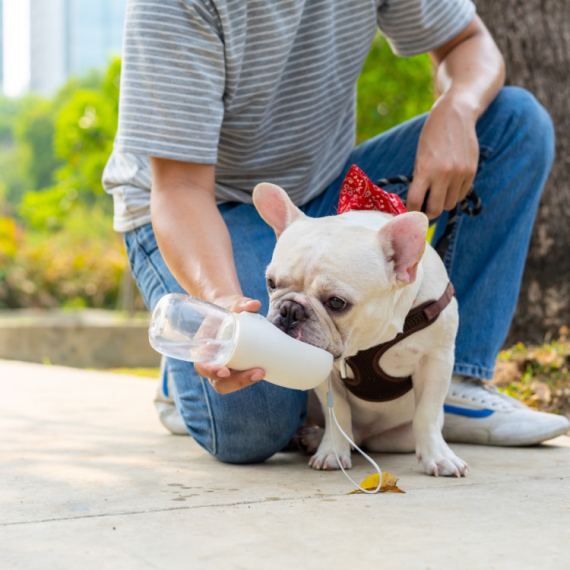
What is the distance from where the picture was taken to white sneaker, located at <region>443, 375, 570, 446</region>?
85.2 inches

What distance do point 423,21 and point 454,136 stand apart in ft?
1.94

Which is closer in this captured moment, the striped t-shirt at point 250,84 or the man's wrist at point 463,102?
the striped t-shirt at point 250,84

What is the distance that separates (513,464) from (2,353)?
540 centimetres

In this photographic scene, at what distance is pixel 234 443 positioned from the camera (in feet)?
6.61

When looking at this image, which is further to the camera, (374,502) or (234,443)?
(234,443)

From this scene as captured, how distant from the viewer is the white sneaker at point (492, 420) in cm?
216

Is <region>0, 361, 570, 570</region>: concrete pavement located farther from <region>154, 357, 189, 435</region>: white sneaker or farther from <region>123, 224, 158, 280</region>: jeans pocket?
<region>123, 224, 158, 280</region>: jeans pocket

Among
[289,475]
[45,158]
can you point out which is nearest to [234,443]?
[289,475]

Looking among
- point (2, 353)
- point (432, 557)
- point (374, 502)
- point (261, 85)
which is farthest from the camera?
point (2, 353)

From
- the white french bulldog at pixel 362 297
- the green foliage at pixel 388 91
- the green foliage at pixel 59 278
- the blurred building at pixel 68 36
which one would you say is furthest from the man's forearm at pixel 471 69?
the blurred building at pixel 68 36

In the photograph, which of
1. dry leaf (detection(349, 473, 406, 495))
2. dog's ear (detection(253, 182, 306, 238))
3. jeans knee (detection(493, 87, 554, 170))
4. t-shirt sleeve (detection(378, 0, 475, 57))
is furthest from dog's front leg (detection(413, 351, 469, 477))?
t-shirt sleeve (detection(378, 0, 475, 57))

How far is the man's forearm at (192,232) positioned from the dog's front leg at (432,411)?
58cm

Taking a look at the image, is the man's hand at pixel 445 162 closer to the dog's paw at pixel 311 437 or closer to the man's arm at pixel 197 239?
the man's arm at pixel 197 239

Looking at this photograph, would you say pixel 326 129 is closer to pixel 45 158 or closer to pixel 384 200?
pixel 384 200
